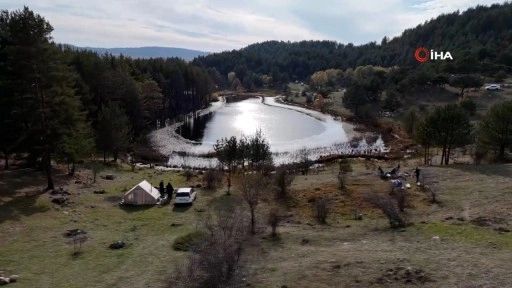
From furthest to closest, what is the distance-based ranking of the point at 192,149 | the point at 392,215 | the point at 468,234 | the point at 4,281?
the point at 192,149, the point at 392,215, the point at 468,234, the point at 4,281

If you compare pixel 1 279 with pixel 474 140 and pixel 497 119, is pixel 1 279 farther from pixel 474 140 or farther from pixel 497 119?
pixel 474 140

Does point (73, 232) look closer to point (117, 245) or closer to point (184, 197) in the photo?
point (117, 245)

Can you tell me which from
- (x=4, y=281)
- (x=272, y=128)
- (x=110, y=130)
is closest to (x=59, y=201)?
(x=4, y=281)

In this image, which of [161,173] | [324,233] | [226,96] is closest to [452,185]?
[324,233]

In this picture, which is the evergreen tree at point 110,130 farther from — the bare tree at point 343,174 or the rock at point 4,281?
the rock at point 4,281

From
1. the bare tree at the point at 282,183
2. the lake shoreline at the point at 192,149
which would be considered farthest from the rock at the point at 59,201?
the lake shoreline at the point at 192,149

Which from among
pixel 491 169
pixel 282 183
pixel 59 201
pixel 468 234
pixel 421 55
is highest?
pixel 421 55

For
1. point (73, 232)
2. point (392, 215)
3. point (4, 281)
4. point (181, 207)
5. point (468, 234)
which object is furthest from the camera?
point (181, 207)
